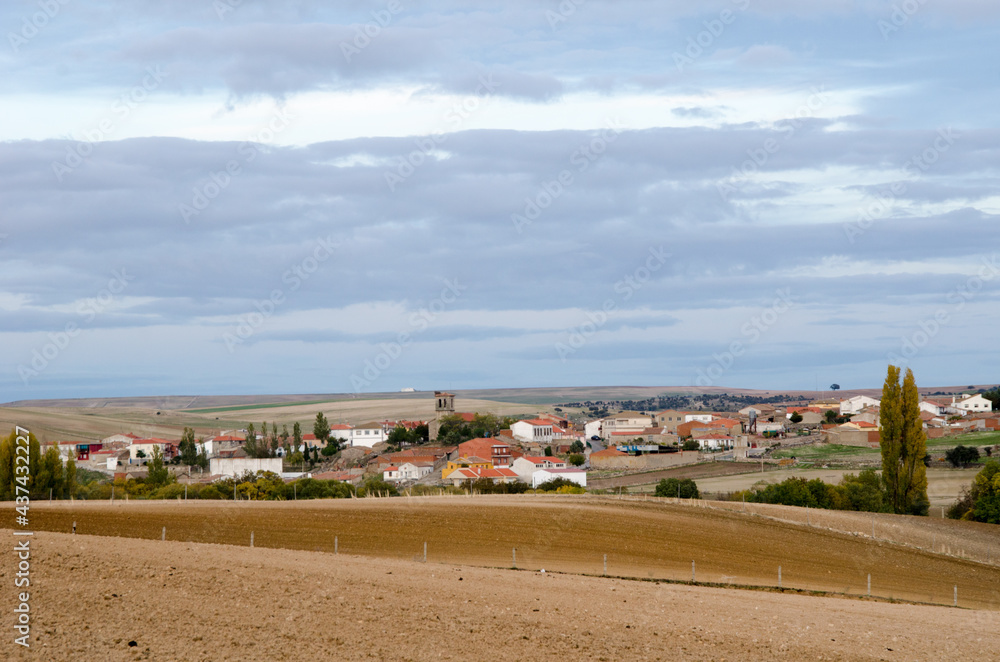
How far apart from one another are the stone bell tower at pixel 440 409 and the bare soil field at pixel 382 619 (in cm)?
12831

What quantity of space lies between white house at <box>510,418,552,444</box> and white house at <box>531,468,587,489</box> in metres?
58.6

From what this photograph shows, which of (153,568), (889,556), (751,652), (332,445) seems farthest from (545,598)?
(332,445)

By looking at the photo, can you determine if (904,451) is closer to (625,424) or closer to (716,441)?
(716,441)

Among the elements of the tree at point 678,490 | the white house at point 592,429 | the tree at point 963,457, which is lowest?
the white house at point 592,429

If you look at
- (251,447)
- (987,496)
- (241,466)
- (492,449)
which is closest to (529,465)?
(492,449)

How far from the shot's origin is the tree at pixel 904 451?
61.6 metres

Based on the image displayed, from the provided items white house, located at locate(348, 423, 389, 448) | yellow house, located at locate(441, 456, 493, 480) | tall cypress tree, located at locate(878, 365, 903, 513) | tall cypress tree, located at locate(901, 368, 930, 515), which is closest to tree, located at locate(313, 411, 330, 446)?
white house, located at locate(348, 423, 389, 448)

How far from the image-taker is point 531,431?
15838 cm

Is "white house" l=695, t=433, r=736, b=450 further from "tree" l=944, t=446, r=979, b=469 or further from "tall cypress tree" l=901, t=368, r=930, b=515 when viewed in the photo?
"tall cypress tree" l=901, t=368, r=930, b=515

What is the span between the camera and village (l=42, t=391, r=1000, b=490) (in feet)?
336

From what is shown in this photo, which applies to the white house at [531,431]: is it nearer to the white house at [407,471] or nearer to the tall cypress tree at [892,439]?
the white house at [407,471]

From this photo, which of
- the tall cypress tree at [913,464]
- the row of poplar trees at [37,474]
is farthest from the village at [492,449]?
the tall cypress tree at [913,464]

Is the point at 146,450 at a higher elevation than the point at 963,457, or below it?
below

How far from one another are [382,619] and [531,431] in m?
A: 141
